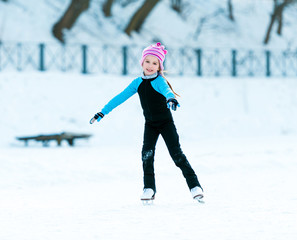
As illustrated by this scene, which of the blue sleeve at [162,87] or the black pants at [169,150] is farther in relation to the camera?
the black pants at [169,150]

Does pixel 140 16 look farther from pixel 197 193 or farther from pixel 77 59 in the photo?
pixel 197 193

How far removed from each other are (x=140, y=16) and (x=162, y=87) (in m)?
19.6

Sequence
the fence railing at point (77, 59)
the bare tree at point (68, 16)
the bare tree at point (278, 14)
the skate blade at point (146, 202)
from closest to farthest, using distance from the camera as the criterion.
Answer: the skate blade at point (146, 202) < the fence railing at point (77, 59) < the bare tree at point (68, 16) < the bare tree at point (278, 14)

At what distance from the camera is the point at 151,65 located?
18.9 feet

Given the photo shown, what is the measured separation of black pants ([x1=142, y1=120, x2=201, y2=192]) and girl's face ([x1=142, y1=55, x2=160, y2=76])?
0.48 m

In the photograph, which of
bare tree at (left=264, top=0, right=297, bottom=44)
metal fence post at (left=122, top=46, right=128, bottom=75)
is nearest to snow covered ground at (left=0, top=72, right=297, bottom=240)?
metal fence post at (left=122, top=46, right=128, bottom=75)

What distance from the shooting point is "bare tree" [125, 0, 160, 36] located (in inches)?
933

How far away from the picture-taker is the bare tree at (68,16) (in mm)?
22247

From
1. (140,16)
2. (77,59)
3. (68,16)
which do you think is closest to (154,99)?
(77,59)

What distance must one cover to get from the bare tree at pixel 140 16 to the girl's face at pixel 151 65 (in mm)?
17838

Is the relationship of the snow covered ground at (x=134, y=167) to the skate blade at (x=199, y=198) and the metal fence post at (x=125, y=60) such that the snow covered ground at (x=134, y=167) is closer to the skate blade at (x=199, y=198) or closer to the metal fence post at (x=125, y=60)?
the skate blade at (x=199, y=198)

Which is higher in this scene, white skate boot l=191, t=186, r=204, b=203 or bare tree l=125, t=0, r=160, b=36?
bare tree l=125, t=0, r=160, b=36

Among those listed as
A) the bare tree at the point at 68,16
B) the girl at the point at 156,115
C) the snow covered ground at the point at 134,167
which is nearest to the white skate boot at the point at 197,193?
the girl at the point at 156,115

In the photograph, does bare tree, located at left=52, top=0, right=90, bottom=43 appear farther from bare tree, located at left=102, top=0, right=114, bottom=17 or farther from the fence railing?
bare tree, located at left=102, top=0, right=114, bottom=17
